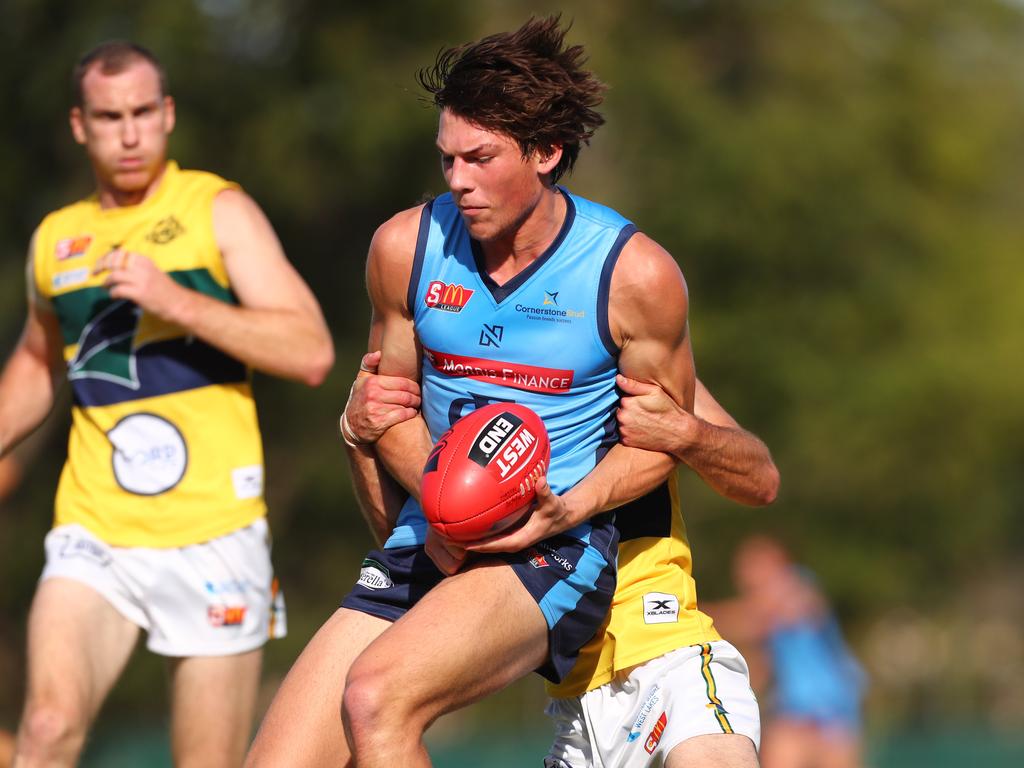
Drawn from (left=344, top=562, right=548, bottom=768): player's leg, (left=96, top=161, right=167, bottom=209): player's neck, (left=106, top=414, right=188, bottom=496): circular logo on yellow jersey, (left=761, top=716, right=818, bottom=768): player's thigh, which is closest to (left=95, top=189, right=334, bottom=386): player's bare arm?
(left=96, top=161, right=167, bottom=209): player's neck

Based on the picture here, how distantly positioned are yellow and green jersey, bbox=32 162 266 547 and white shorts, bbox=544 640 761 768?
158cm

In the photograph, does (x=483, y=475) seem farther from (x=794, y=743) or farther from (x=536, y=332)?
(x=794, y=743)

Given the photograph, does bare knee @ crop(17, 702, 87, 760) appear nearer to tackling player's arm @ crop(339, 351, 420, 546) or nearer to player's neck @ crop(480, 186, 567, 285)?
tackling player's arm @ crop(339, 351, 420, 546)

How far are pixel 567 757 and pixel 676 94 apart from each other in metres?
22.4

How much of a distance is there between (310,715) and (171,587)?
1.31 m

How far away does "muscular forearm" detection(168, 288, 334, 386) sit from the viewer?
5539 millimetres

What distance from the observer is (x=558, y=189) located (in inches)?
191

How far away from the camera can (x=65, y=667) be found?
526 centimetres

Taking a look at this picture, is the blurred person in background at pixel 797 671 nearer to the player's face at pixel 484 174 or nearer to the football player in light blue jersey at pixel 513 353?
the football player in light blue jersey at pixel 513 353

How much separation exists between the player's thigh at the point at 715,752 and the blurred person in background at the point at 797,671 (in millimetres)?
8437

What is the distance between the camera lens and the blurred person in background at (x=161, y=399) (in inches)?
218

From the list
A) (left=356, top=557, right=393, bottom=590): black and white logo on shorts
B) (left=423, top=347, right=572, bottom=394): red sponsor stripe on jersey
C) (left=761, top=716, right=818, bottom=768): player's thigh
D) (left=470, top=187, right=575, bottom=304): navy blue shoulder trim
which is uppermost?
(left=470, top=187, right=575, bottom=304): navy blue shoulder trim

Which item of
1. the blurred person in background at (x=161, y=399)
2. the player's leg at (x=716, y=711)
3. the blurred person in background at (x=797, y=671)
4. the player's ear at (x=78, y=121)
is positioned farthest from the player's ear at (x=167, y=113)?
the blurred person in background at (x=797, y=671)

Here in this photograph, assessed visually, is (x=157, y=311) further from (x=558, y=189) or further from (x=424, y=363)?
(x=558, y=189)
